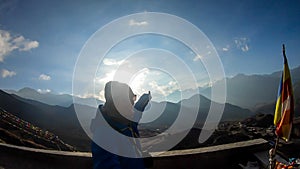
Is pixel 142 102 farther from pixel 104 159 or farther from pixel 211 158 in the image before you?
pixel 211 158

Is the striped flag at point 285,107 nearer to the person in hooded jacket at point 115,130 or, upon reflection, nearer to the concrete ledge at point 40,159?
the person in hooded jacket at point 115,130

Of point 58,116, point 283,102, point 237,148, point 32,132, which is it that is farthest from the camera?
point 58,116

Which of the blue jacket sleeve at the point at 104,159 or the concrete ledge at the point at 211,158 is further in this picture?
the concrete ledge at the point at 211,158

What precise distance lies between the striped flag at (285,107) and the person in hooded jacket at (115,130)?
6.13 feet

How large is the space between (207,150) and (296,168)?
1.52 meters

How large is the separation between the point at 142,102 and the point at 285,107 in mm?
1745

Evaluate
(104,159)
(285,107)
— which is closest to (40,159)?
(104,159)

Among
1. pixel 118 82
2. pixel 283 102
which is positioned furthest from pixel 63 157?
pixel 283 102

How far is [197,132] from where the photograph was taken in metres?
Result: 27.8

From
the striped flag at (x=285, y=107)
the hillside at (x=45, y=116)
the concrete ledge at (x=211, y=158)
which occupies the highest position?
the hillside at (x=45, y=116)

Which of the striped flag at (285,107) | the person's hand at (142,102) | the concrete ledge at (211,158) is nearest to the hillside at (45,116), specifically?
the concrete ledge at (211,158)

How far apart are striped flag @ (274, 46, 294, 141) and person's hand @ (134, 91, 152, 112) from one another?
5.39 feet

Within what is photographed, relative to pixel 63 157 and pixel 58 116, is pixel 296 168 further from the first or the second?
pixel 58 116

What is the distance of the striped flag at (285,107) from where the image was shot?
104 inches
